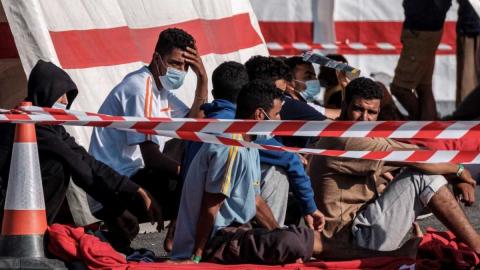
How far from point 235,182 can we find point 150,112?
1.59 m

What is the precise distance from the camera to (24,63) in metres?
8.80

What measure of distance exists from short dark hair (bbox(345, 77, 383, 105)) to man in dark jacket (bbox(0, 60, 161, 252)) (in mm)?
1317

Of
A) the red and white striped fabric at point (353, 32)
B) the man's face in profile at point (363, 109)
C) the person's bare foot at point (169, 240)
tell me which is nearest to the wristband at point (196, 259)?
the person's bare foot at point (169, 240)

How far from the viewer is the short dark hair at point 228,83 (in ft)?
26.5

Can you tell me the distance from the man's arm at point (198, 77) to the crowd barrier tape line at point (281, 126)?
1688 mm

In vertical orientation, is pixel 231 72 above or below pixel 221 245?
above

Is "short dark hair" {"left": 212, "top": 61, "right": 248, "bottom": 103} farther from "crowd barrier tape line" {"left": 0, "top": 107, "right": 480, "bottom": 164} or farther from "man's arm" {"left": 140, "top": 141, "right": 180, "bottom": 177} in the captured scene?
"crowd barrier tape line" {"left": 0, "top": 107, "right": 480, "bottom": 164}

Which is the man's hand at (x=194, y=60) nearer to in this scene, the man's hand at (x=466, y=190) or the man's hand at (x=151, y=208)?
the man's hand at (x=151, y=208)

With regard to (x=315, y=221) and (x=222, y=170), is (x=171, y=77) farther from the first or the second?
(x=222, y=170)

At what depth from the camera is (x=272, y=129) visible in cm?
697

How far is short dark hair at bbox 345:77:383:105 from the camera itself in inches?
318

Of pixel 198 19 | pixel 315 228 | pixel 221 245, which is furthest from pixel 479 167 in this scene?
pixel 221 245

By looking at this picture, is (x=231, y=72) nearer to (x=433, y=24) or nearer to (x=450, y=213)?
(x=450, y=213)

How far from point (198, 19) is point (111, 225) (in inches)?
127
